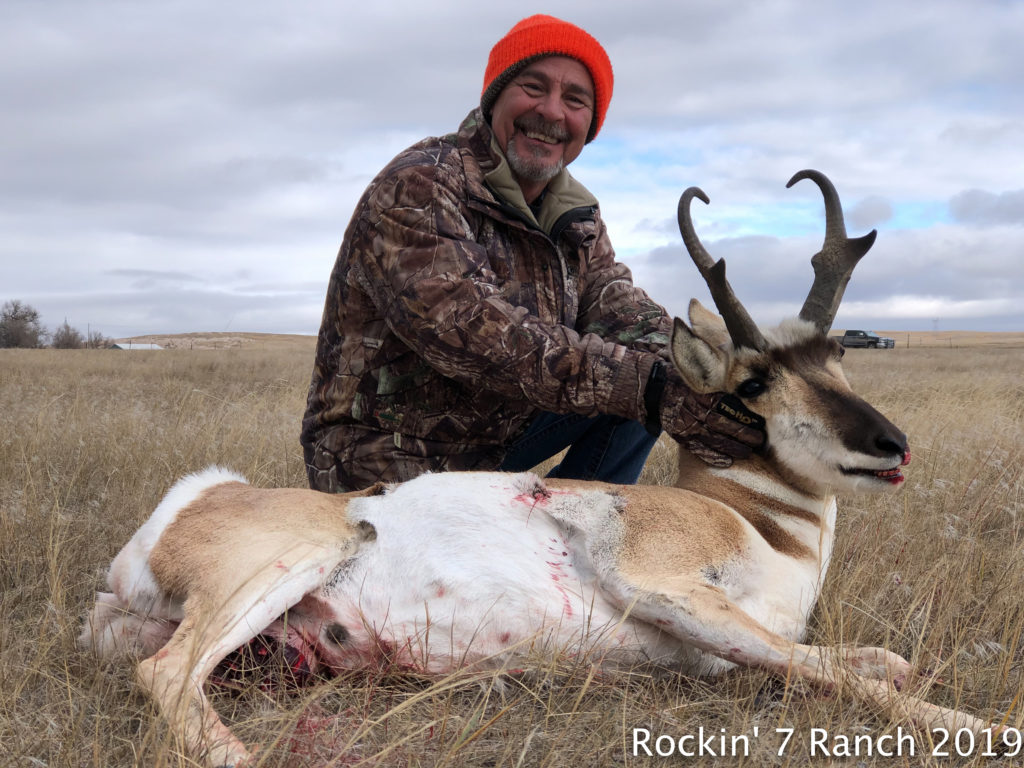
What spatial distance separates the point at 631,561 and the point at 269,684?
140 centimetres

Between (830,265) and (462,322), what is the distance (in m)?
1.81

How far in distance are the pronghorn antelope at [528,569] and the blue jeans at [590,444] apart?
164 cm

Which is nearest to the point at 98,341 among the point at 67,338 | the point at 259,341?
the point at 67,338

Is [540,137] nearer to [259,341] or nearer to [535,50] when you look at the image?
[535,50]

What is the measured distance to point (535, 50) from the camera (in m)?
5.11

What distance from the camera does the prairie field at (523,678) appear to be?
2.62m

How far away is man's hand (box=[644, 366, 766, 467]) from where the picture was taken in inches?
150

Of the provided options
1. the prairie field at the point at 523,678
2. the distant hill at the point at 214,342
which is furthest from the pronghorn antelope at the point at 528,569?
the distant hill at the point at 214,342

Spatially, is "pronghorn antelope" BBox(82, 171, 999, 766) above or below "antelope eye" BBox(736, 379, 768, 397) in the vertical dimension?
below

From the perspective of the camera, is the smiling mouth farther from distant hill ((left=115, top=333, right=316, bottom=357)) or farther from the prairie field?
distant hill ((left=115, top=333, right=316, bottom=357))

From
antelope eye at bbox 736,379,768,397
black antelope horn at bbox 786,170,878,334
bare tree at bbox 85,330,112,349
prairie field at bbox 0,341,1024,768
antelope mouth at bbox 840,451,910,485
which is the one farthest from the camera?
bare tree at bbox 85,330,112,349

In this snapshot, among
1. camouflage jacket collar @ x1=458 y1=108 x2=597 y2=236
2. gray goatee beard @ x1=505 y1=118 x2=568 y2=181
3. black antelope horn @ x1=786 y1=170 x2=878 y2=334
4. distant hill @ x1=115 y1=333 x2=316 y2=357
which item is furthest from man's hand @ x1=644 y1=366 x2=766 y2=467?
distant hill @ x1=115 y1=333 x2=316 y2=357

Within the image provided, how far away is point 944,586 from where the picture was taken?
3.87 m

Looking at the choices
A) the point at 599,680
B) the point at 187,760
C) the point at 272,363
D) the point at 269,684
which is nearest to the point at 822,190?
the point at 599,680
